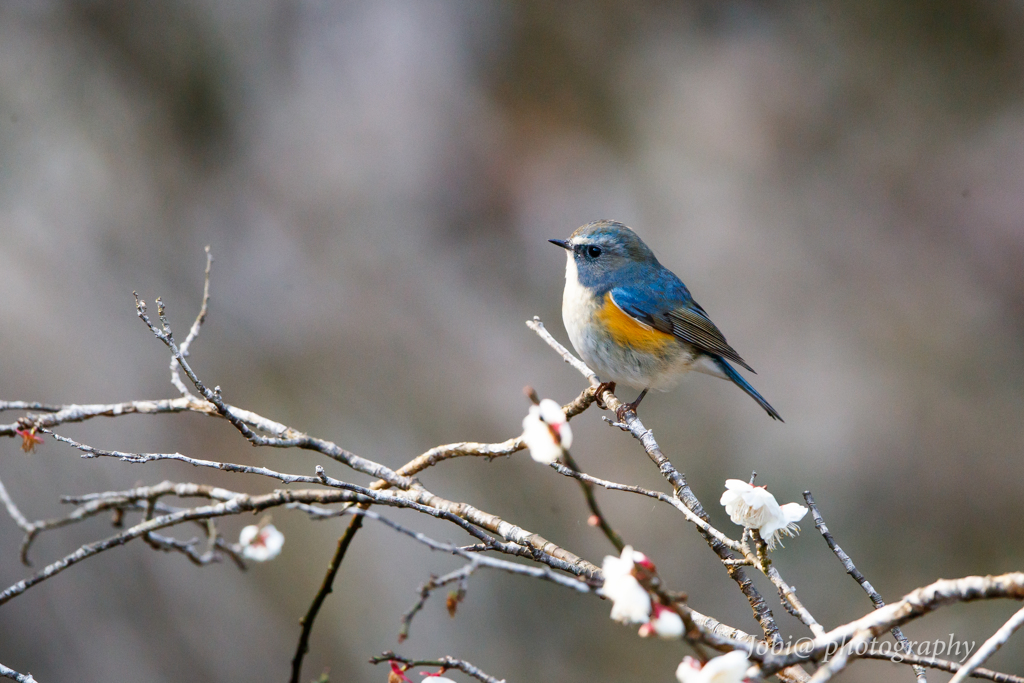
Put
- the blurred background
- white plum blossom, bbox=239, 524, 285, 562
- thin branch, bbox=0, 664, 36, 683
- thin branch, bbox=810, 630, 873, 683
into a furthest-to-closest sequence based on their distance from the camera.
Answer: the blurred background → white plum blossom, bbox=239, 524, 285, 562 → thin branch, bbox=0, 664, 36, 683 → thin branch, bbox=810, 630, 873, 683

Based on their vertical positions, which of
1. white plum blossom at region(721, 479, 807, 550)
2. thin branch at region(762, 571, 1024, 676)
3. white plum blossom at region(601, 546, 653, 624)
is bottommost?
thin branch at region(762, 571, 1024, 676)

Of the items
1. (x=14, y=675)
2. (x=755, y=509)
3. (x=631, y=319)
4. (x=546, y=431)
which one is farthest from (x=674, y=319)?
(x=14, y=675)

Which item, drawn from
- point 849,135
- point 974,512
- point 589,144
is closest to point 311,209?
point 589,144

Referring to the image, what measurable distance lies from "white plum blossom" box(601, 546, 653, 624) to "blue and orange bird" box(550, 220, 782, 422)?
184 cm

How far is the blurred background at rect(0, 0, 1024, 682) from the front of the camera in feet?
13.1

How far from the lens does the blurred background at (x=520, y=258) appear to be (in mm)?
3986

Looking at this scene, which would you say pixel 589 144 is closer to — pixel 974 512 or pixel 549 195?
pixel 549 195

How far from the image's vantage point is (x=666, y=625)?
79 centimetres

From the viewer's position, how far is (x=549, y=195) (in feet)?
14.8

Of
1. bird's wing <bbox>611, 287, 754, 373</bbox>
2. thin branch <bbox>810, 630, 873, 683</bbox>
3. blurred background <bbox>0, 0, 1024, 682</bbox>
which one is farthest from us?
blurred background <bbox>0, 0, 1024, 682</bbox>

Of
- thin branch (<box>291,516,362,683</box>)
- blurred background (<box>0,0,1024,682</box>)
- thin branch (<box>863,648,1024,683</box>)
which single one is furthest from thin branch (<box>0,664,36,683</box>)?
blurred background (<box>0,0,1024,682</box>)

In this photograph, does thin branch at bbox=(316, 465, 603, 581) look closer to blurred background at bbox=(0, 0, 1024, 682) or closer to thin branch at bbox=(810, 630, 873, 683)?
thin branch at bbox=(810, 630, 873, 683)

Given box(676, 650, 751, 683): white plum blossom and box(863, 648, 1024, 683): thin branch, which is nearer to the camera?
box(676, 650, 751, 683): white plum blossom

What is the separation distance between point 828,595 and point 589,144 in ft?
10.4
